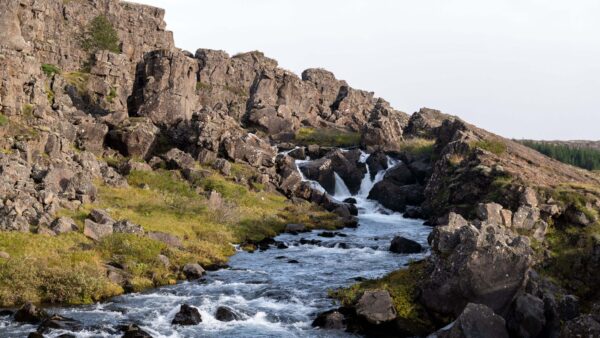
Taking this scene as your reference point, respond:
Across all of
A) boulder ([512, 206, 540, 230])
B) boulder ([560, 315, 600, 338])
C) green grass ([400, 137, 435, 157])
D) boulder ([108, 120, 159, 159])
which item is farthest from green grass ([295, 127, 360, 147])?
boulder ([560, 315, 600, 338])

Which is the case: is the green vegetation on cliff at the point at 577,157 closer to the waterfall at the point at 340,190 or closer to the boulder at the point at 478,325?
the waterfall at the point at 340,190

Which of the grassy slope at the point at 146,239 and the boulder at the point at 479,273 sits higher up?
the boulder at the point at 479,273

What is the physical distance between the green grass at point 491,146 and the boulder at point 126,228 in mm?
54415

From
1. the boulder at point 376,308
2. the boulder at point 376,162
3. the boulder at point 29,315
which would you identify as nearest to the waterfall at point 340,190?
the boulder at point 376,162

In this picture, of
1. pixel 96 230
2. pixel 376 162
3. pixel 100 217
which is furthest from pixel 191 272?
pixel 376 162

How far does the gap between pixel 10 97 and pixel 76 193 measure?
20.9m

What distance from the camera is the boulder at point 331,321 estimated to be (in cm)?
3022

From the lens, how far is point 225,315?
31.3 meters

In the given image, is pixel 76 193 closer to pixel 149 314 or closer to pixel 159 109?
pixel 149 314

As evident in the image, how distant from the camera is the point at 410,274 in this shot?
122ft

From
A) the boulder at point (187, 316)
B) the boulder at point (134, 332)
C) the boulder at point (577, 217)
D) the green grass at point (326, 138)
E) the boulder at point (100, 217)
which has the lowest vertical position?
the boulder at point (134, 332)

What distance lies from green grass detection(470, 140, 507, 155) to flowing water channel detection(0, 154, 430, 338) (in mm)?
29860

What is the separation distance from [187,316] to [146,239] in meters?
15.0

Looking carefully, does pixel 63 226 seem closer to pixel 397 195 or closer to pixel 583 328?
pixel 583 328
